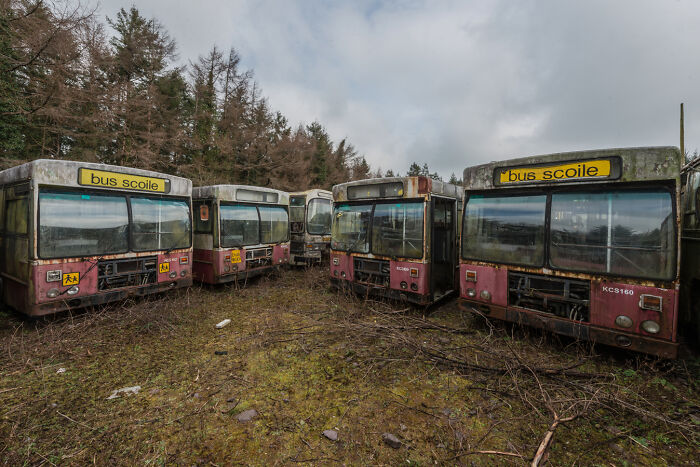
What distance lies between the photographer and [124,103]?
45.2 feet

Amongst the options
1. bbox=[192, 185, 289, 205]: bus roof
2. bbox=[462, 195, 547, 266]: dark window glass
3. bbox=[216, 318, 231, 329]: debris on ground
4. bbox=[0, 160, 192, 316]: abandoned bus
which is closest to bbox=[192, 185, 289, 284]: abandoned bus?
bbox=[192, 185, 289, 205]: bus roof

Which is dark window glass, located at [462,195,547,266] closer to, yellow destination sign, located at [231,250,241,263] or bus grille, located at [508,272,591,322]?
bus grille, located at [508,272,591,322]

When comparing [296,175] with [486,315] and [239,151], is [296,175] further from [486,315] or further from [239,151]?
[486,315]

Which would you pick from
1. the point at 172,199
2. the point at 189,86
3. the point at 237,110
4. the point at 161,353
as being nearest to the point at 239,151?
the point at 237,110

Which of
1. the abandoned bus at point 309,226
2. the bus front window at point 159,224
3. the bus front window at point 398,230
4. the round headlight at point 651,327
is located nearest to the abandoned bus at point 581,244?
the round headlight at point 651,327

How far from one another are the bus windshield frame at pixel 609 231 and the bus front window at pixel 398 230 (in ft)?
5.75

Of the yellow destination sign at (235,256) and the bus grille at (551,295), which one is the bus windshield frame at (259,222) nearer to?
the yellow destination sign at (235,256)

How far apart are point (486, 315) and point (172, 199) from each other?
7.08 meters

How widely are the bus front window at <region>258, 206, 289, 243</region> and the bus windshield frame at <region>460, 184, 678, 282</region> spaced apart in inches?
269

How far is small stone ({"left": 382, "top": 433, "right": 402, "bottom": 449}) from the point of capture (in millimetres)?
2551

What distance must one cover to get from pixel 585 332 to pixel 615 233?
1.39 m

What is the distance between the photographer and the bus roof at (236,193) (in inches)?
305

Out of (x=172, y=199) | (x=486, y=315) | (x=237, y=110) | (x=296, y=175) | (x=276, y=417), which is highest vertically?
(x=237, y=110)

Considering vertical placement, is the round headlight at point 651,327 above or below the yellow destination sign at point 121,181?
below
